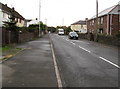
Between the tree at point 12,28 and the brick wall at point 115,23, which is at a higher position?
the brick wall at point 115,23

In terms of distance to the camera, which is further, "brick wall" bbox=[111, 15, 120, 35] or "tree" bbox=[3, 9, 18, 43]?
"brick wall" bbox=[111, 15, 120, 35]

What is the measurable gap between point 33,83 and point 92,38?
1284 inches

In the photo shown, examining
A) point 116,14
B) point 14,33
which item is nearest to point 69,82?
point 14,33

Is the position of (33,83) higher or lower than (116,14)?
lower

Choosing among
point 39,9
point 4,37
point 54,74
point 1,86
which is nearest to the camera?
point 1,86

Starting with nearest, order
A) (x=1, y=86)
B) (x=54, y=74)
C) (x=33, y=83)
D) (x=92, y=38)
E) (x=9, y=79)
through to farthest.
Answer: (x=1, y=86) < (x=33, y=83) < (x=9, y=79) < (x=54, y=74) < (x=92, y=38)

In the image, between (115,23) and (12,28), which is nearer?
(12,28)

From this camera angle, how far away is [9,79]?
7.55 metres

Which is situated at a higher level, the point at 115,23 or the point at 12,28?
the point at 115,23

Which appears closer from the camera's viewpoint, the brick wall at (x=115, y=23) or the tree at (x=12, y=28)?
the tree at (x=12, y=28)

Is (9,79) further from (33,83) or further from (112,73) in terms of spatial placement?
(112,73)

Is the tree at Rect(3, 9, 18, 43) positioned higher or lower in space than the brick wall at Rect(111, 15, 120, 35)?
lower

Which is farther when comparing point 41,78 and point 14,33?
point 14,33

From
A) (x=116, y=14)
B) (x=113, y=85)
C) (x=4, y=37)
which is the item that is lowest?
(x=113, y=85)
